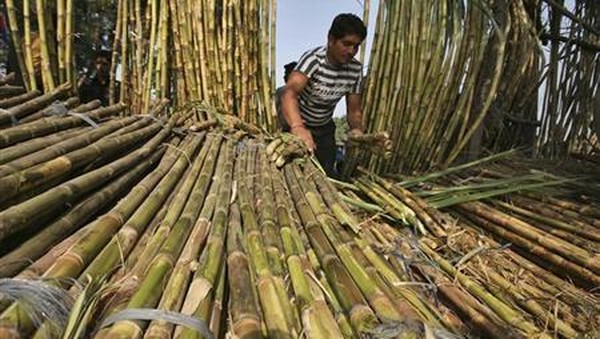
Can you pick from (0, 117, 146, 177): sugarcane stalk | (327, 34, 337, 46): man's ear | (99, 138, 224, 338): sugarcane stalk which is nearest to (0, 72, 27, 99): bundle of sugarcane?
(0, 117, 146, 177): sugarcane stalk

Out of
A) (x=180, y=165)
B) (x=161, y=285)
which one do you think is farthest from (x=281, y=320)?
(x=180, y=165)

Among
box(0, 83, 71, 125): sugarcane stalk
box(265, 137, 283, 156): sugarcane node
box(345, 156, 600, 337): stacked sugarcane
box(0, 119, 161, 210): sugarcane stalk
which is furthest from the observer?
box(265, 137, 283, 156): sugarcane node

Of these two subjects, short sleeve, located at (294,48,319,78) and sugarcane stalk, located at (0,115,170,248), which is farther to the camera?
short sleeve, located at (294,48,319,78)

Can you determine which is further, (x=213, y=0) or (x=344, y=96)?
(x=344, y=96)

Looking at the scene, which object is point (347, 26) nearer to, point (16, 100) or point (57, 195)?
point (16, 100)

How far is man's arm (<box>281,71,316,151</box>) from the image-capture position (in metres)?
2.09

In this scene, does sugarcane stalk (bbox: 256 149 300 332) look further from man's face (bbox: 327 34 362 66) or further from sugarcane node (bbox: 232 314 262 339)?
man's face (bbox: 327 34 362 66)

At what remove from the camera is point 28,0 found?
193 centimetres

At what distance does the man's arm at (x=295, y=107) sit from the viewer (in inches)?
82.2

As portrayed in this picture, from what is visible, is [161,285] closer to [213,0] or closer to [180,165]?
[180,165]

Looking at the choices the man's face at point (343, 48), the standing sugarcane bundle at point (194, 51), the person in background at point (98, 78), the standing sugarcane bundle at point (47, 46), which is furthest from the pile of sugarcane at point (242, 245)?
the person in background at point (98, 78)

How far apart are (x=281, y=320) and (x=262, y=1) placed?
5.71ft

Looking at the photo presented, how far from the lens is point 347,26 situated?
6.98 ft

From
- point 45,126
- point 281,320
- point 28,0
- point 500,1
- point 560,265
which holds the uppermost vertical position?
point 500,1
